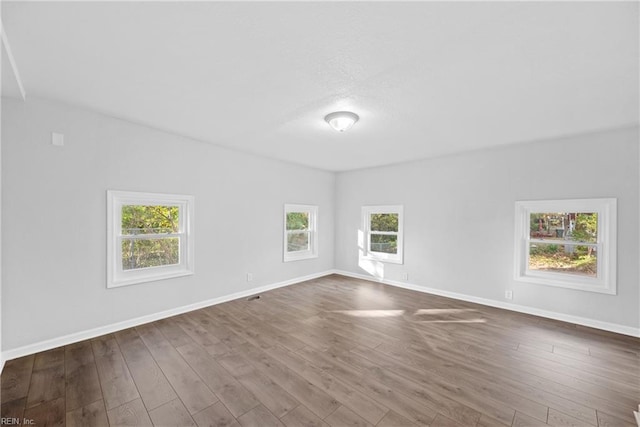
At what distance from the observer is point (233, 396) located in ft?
6.79

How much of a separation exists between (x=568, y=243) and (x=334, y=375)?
3.76m

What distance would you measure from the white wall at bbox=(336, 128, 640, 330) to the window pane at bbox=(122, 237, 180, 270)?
3752 millimetres

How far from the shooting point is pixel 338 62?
2014 millimetres

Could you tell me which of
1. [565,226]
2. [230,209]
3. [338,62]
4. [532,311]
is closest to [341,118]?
[338,62]

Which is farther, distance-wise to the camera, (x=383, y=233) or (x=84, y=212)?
(x=383, y=233)

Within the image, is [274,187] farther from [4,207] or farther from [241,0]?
[241,0]

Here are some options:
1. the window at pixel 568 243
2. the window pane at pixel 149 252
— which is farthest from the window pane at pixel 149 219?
the window at pixel 568 243

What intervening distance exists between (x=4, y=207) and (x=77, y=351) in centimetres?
158

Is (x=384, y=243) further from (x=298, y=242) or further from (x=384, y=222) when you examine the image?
(x=298, y=242)

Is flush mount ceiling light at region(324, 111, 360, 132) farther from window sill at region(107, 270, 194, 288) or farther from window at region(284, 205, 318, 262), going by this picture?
window sill at region(107, 270, 194, 288)

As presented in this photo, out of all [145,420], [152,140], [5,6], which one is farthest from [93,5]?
[145,420]

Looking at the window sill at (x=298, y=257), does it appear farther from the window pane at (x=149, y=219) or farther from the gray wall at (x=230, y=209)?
the window pane at (x=149, y=219)

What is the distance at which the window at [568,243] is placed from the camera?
11.1ft

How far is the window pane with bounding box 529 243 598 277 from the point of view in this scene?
3574mm
